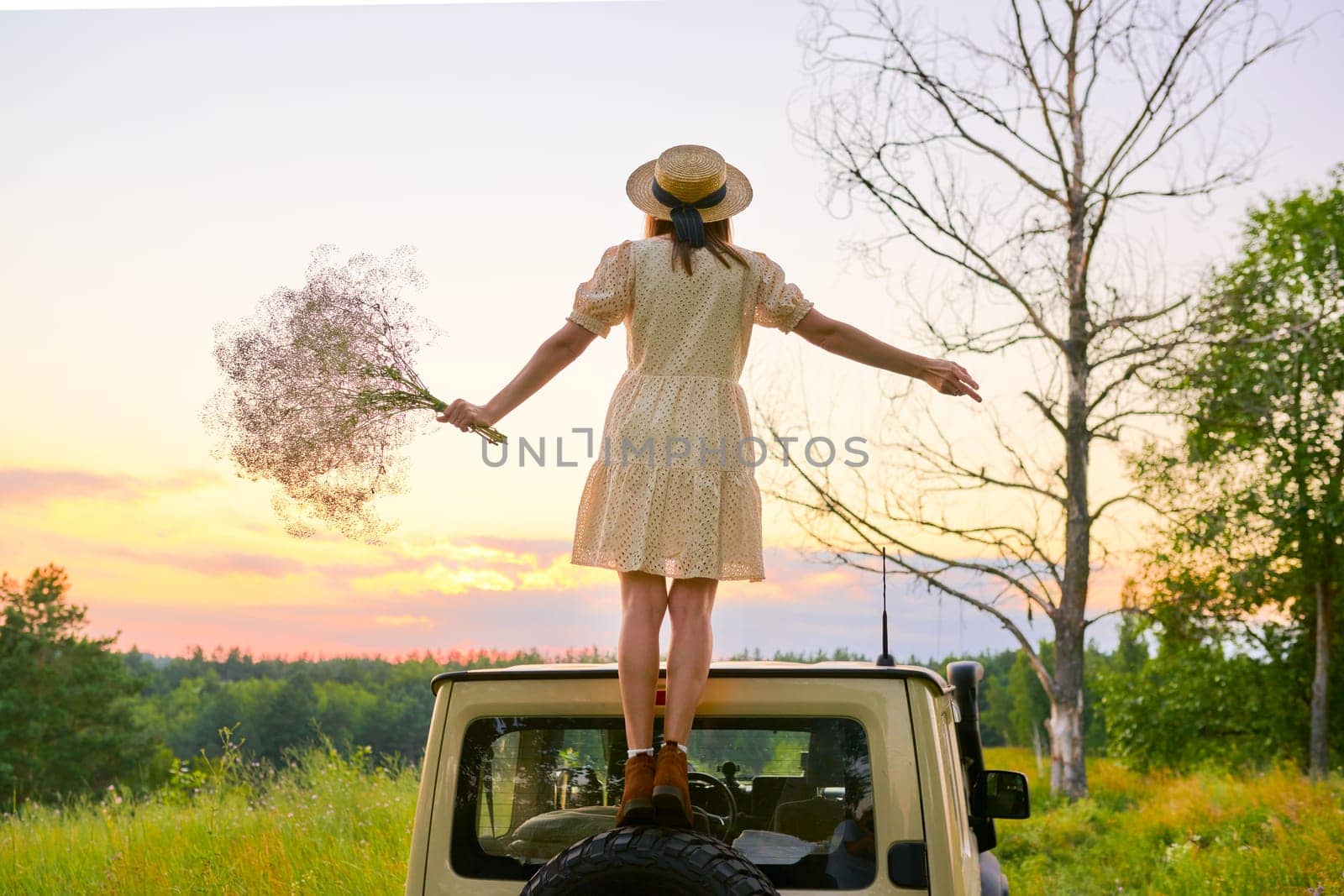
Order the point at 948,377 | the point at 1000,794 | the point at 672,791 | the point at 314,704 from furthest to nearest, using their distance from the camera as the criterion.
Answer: the point at 314,704 < the point at 1000,794 < the point at 948,377 < the point at 672,791

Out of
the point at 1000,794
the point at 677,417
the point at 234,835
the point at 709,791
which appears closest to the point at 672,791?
the point at 709,791

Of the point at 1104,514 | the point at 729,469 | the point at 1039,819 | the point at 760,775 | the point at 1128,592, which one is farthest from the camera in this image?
the point at 1128,592

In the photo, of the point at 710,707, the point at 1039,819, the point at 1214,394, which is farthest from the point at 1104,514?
the point at 710,707

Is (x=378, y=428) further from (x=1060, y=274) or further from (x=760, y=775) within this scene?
(x=1060, y=274)

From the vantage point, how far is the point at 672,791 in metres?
2.56

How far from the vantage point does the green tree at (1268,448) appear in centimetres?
1338

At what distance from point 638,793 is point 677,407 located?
3.16 feet

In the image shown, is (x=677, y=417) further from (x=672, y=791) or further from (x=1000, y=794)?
(x=1000, y=794)

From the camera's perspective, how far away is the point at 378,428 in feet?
14.1

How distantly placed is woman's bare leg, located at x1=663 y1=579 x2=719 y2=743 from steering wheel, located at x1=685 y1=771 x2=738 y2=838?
0.45 feet

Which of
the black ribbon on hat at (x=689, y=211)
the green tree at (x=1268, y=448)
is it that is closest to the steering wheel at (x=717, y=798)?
the black ribbon on hat at (x=689, y=211)

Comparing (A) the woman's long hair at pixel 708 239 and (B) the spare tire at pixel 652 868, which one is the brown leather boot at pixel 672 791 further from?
(A) the woman's long hair at pixel 708 239

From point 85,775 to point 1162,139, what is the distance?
112ft

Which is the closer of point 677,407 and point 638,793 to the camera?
point 638,793
